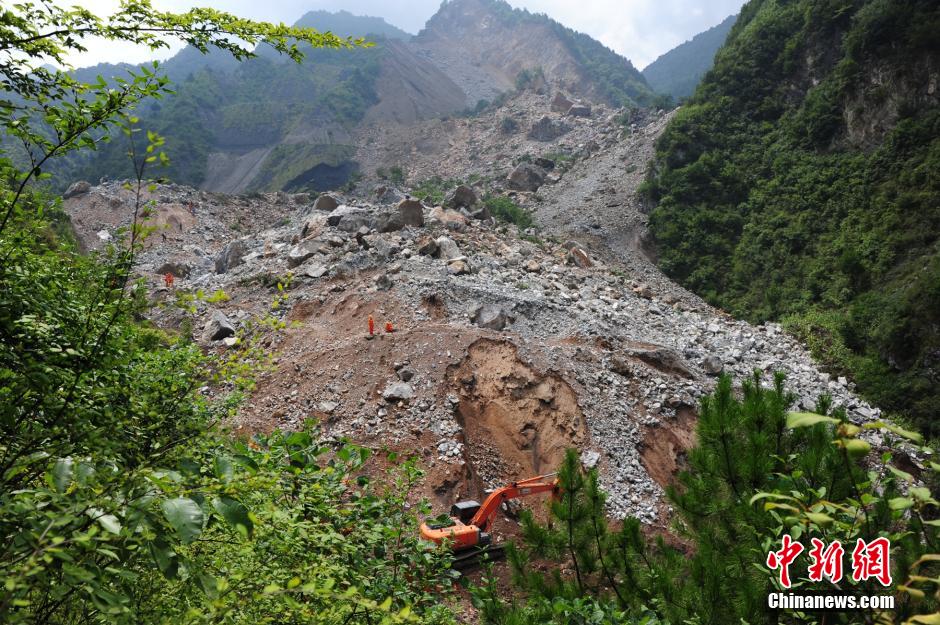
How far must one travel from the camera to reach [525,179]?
3972cm

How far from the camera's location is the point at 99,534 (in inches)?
53.0

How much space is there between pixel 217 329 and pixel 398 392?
585 centimetres

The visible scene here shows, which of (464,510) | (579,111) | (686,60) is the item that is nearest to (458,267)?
(464,510)

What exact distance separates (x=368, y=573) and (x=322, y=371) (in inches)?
354

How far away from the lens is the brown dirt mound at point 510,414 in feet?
32.1

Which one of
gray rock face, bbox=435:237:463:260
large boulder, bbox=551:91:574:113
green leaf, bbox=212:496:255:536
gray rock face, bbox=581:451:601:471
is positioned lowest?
gray rock face, bbox=581:451:601:471

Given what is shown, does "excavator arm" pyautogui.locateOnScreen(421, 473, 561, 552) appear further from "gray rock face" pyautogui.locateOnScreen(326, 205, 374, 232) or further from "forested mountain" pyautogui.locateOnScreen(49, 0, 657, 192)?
"forested mountain" pyautogui.locateOnScreen(49, 0, 657, 192)

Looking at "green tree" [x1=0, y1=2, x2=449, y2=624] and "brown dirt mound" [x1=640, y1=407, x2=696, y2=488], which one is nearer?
"green tree" [x1=0, y1=2, x2=449, y2=624]

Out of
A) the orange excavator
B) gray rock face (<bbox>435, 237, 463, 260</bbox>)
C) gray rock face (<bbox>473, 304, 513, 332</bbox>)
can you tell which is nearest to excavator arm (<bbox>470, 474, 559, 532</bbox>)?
the orange excavator

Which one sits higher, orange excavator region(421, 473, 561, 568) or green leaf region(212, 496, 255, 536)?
green leaf region(212, 496, 255, 536)

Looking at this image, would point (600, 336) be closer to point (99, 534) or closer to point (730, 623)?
point (730, 623)

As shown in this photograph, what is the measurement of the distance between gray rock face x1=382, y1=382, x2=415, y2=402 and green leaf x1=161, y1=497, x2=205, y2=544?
8.90 metres

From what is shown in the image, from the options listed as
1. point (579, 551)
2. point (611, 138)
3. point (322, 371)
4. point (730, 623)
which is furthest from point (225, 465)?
point (611, 138)

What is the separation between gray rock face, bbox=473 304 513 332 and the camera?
12.4m
